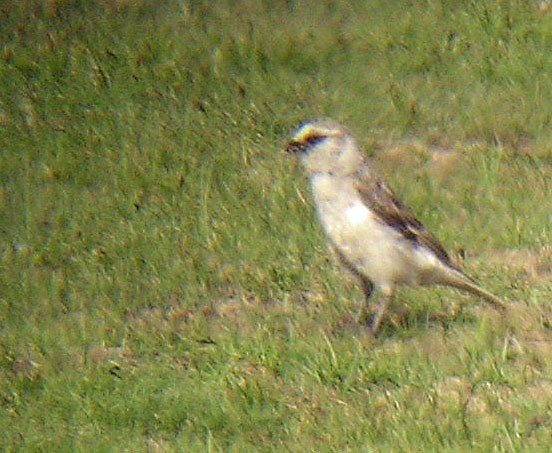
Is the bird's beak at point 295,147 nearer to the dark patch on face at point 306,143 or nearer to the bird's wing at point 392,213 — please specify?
the dark patch on face at point 306,143

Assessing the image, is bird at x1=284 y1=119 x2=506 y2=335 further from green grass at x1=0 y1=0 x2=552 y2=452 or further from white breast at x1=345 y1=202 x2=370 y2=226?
green grass at x1=0 y1=0 x2=552 y2=452

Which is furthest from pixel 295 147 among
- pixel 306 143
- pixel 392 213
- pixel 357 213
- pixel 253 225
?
pixel 253 225

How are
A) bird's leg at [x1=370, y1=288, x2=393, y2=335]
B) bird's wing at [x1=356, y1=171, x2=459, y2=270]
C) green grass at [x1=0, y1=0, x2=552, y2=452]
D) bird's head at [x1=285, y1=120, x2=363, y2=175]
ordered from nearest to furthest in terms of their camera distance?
green grass at [x1=0, y1=0, x2=552, y2=452] < bird's leg at [x1=370, y1=288, x2=393, y2=335] < bird's wing at [x1=356, y1=171, x2=459, y2=270] < bird's head at [x1=285, y1=120, x2=363, y2=175]

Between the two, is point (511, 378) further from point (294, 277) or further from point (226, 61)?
point (226, 61)

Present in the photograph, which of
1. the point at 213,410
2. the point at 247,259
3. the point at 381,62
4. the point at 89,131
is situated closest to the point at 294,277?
the point at 247,259

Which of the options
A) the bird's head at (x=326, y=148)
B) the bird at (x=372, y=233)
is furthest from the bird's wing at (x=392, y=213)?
the bird's head at (x=326, y=148)

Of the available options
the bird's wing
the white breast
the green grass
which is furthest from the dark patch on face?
the green grass
